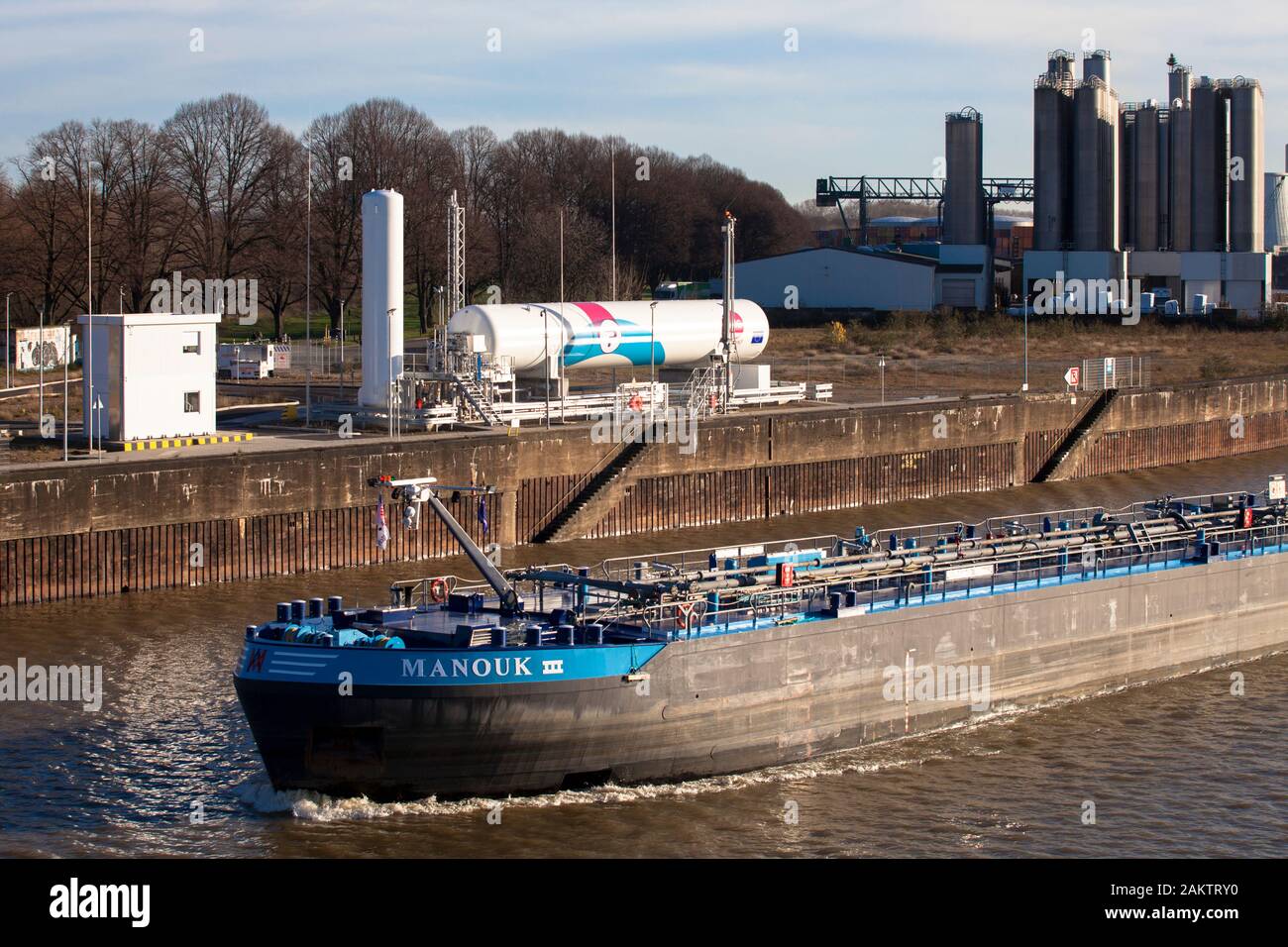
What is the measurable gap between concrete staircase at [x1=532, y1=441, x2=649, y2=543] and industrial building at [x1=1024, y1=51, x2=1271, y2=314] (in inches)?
2378

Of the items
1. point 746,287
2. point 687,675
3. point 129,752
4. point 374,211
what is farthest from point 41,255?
point 687,675

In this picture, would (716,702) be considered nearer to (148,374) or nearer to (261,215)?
(148,374)

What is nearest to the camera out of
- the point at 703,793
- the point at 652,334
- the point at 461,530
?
the point at 461,530

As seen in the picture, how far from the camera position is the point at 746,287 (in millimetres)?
106688

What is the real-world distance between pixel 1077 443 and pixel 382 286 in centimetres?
2996

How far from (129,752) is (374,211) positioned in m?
28.7

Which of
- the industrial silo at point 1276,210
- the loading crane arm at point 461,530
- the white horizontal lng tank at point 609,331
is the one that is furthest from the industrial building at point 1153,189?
the loading crane arm at point 461,530

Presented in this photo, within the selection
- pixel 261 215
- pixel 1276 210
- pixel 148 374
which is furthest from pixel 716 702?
pixel 1276 210

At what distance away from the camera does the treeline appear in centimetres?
7956

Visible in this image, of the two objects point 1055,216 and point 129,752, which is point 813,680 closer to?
point 129,752

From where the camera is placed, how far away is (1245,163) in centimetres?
10400

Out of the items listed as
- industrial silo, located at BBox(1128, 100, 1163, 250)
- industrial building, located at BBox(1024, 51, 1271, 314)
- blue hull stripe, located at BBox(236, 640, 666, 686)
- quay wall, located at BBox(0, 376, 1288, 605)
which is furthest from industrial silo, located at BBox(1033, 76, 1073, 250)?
blue hull stripe, located at BBox(236, 640, 666, 686)

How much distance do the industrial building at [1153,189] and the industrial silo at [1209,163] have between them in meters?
0.06

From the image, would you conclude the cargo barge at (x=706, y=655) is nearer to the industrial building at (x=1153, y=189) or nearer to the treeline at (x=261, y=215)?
the treeline at (x=261, y=215)
